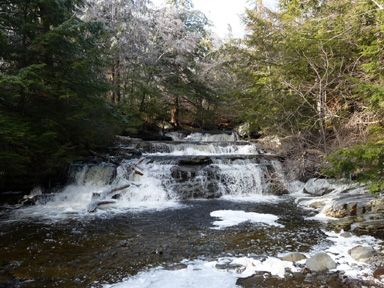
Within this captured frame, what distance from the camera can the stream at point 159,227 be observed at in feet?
12.6

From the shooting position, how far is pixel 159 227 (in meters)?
6.13

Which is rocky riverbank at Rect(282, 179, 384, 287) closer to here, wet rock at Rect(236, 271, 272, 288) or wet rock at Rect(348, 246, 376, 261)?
wet rock at Rect(348, 246, 376, 261)

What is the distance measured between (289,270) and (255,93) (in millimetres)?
7958

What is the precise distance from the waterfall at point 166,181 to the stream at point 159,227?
0.04 meters

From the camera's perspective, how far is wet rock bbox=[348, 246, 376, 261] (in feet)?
13.2

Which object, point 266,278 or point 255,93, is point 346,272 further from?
point 255,93

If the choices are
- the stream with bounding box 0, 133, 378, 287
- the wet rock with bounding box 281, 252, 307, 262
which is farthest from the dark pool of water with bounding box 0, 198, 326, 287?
the wet rock with bounding box 281, 252, 307, 262

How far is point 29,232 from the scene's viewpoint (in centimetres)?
571

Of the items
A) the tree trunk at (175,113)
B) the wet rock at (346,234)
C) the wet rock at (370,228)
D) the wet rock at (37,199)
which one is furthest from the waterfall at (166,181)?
the tree trunk at (175,113)

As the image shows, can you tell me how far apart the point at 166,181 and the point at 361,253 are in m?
7.00

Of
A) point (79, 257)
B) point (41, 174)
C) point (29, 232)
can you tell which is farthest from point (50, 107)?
point (79, 257)

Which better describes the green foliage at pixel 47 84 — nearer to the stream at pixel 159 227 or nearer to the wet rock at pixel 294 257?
the stream at pixel 159 227

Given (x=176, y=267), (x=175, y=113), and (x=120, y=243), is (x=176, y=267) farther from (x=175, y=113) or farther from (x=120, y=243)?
(x=175, y=113)

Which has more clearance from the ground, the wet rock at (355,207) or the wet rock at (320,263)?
the wet rock at (355,207)
